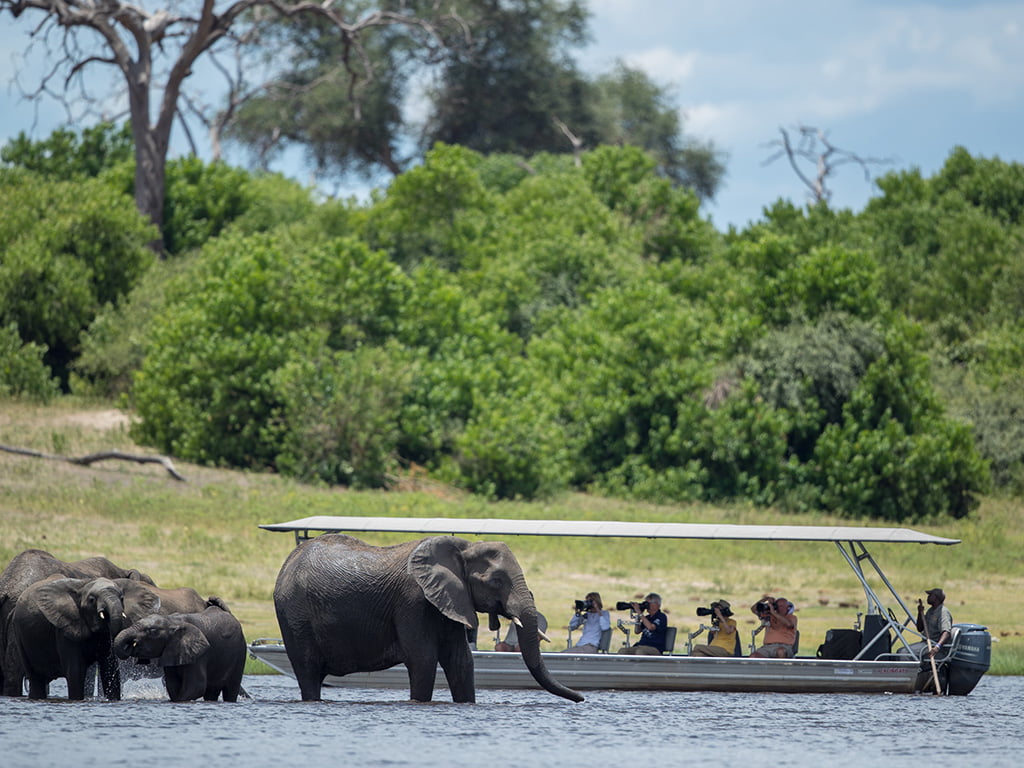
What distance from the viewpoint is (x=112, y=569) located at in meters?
19.7

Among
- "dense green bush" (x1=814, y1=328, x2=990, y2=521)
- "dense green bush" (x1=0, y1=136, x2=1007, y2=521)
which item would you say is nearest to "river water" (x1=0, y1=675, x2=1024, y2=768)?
"dense green bush" (x1=0, y1=136, x2=1007, y2=521)

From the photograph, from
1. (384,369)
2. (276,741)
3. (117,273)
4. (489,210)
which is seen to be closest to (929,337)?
(489,210)

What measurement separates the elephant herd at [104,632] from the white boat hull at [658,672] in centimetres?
131

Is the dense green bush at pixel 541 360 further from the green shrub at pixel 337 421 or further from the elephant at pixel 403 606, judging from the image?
the elephant at pixel 403 606

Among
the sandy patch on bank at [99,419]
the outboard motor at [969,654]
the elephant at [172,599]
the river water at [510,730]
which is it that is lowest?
the river water at [510,730]

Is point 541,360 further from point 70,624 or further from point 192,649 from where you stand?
point 70,624

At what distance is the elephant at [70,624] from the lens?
17.5 metres

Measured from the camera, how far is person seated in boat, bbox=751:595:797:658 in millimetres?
20375

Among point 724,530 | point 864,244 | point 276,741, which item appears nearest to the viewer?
point 276,741

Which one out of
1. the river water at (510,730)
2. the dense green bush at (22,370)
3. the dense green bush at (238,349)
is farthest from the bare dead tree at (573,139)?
the river water at (510,730)

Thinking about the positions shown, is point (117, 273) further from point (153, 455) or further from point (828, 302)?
point (828, 302)

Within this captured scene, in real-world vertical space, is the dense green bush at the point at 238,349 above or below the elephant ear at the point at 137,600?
above

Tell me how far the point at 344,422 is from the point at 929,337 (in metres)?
21.6

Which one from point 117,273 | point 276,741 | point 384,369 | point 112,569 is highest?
point 117,273
